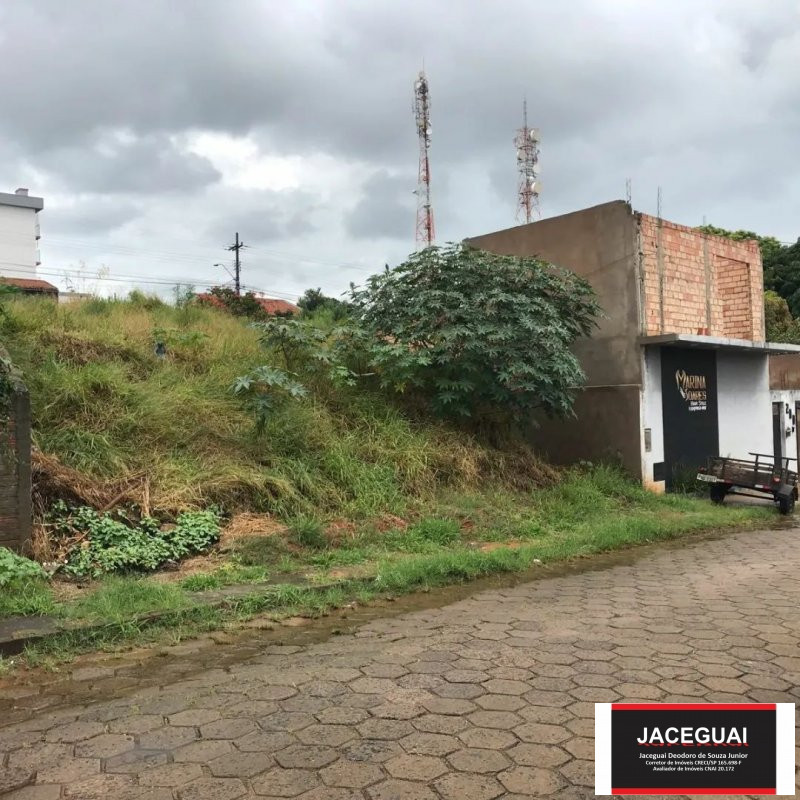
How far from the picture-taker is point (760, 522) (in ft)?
34.9

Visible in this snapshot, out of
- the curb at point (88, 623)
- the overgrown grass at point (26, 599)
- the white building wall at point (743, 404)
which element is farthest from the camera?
the white building wall at point (743, 404)

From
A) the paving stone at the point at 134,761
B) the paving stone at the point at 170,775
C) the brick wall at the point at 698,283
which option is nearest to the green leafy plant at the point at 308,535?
the paving stone at the point at 134,761

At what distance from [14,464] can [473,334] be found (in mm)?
6048

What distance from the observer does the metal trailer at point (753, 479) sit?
11.1 meters

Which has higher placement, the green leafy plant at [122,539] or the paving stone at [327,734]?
the green leafy plant at [122,539]

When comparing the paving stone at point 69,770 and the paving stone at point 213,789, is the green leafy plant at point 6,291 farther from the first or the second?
the paving stone at point 213,789

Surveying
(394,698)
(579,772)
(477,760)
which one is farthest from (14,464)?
(579,772)

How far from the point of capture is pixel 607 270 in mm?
12406

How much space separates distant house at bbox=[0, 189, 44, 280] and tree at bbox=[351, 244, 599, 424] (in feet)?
133

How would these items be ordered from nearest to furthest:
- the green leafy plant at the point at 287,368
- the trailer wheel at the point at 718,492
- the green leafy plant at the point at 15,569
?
the green leafy plant at the point at 15,569 < the green leafy plant at the point at 287,368 < the trailer wheel at the point at 718,492

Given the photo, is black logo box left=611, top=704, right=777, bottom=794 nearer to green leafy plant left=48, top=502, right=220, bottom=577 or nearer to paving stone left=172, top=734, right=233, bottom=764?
paving stone left=172, top=734, right=233, bottom=764

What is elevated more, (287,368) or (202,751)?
(287,368)

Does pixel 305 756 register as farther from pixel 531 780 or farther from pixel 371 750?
pixel 531 780

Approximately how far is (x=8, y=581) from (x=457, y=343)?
652 centimetres
